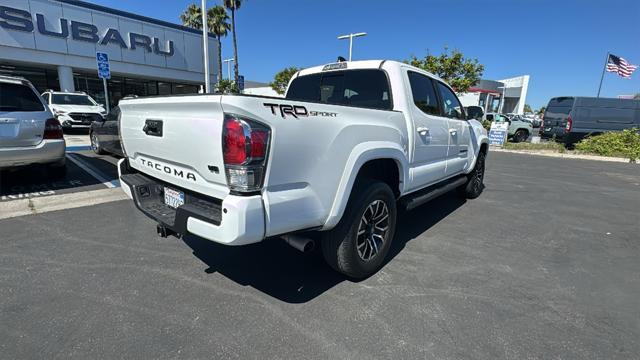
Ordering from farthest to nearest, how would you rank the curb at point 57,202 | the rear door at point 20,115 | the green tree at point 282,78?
the green tree at point 282,78 < the rear door at point 20,115 < the curb at point 57,202

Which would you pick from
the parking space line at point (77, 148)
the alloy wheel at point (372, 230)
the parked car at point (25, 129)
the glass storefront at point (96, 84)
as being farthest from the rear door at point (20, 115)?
the glass storefront at point (96, 84)

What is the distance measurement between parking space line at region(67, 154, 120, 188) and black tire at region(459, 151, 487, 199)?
20.4 feet

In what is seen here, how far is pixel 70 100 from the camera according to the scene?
12.6 meters

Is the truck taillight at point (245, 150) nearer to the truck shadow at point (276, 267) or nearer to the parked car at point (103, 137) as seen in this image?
the truck shadow at point (276, 267)

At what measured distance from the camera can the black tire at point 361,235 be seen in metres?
2.68

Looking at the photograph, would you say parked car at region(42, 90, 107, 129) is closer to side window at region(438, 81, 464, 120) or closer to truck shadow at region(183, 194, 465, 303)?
truck shadow at region(183, 194, 465, 303)

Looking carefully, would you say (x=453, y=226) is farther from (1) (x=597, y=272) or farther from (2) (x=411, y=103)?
(2) (x=411, y=103)

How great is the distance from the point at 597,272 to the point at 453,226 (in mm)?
1586

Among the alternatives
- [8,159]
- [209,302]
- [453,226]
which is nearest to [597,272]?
[453,226]

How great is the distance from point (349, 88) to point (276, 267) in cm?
212

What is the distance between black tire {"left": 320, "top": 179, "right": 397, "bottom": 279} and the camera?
2.68 metres

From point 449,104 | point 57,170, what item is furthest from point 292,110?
point 57,170

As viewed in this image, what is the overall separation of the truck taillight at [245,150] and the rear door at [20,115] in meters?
4.61

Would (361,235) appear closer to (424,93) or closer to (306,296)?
(306,296)
